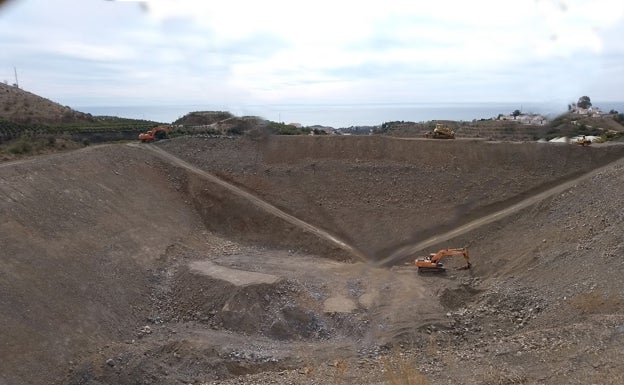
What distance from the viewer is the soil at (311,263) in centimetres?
1311

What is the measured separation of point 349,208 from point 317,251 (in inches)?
144

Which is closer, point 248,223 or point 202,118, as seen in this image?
point 248,223

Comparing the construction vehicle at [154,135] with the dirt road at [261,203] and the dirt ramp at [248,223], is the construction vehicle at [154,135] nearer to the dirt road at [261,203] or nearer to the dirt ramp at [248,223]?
the dirt road at [261,203]

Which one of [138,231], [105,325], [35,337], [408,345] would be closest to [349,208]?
[138,231]

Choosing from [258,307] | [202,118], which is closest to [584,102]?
[202,118]

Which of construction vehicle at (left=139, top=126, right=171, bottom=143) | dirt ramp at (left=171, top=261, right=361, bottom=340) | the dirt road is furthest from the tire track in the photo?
construction vehicle at (left=139, top=126, right=171, bottom=143)

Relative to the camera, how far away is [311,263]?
72.9 feet

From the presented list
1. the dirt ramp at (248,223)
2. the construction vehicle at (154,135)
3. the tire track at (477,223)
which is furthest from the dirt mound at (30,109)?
the tire track at (477,223)

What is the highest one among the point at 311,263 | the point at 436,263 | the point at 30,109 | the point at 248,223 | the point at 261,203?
the point at 30,109

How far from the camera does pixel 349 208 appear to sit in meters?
26.2

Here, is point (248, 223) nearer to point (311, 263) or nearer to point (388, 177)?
point (311, 263)

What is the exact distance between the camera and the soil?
13109 mm

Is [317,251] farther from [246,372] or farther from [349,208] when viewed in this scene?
[246,372]

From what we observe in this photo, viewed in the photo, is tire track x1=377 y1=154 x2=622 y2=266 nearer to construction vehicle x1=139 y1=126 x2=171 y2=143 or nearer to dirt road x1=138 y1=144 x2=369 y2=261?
dirt road x1=138 y1=144 x2=369 y2=261
